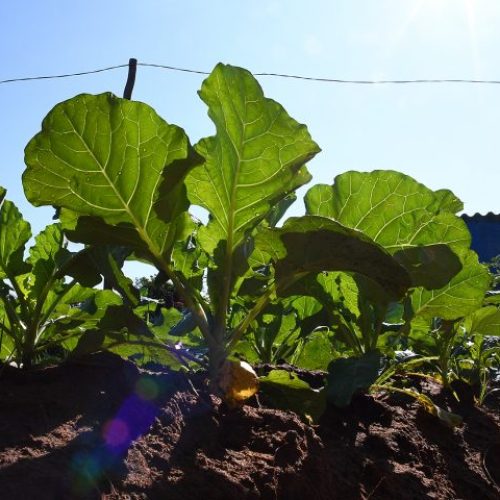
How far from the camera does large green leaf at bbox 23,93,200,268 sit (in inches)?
52.3

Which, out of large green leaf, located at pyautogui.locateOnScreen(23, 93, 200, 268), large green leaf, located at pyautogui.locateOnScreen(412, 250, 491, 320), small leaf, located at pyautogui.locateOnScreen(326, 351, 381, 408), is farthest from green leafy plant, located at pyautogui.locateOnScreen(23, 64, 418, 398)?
large green leaf, located at pyautogui.locateOnScreen(412, 250, 491, 320)

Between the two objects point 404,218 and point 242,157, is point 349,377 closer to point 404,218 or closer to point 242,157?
point 404,218

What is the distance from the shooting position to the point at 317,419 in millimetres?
1454

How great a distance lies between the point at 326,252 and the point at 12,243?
2.75 ft

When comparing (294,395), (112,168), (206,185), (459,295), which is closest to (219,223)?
(206,185)

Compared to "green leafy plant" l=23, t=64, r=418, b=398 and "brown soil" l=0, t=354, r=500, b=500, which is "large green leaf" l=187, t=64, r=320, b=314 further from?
"brown soil" l=0, t=354, r=500, b=500

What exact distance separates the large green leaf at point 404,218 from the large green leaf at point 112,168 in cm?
43

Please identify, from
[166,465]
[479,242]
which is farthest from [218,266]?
[479,242]

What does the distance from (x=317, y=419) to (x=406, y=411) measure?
455mm

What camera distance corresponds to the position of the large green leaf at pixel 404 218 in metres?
1.56

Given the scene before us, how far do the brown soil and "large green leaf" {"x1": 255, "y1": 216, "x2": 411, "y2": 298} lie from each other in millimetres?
333

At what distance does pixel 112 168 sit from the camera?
1.40 meters

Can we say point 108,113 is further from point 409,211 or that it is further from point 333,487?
point 333,487

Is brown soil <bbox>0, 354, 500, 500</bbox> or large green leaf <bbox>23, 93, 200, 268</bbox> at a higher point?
large green leaf <bbox>23, 93, 200, 268</bbox>
